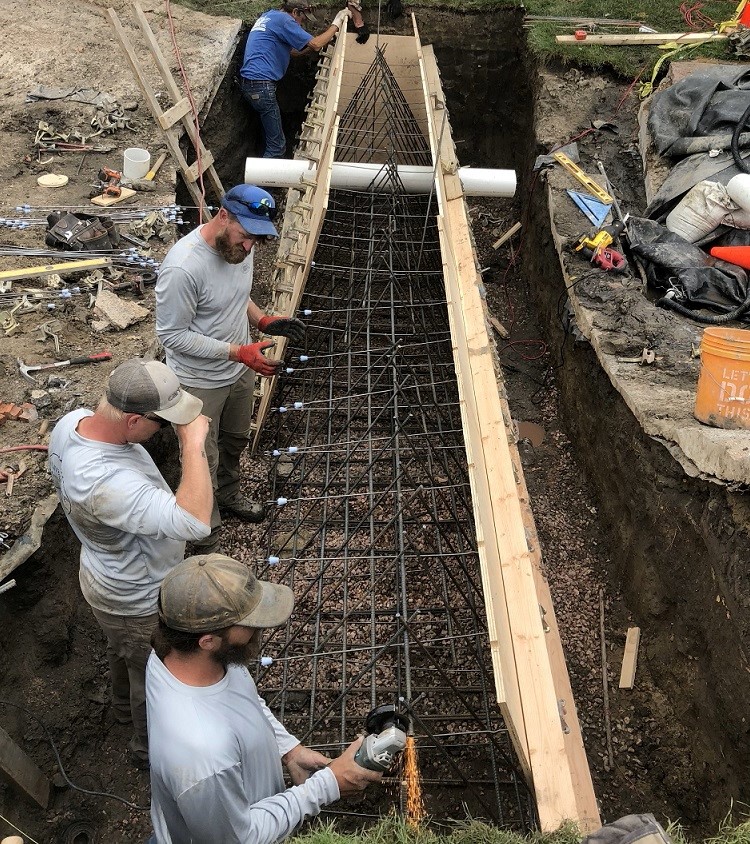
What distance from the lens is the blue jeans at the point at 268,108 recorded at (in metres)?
8.77

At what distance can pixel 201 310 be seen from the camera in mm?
4289


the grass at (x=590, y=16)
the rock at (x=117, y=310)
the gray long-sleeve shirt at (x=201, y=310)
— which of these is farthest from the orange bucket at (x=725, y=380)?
the grass at (x=590, y=16)

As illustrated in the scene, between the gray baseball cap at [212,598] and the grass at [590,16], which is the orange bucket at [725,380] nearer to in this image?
the gray baseball cap at [212,598]

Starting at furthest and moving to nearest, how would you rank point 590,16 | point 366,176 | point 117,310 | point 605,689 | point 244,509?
1. point 590,16
2. point 366,176
3. point 117,310
4. point 244,509
5. point 605,689

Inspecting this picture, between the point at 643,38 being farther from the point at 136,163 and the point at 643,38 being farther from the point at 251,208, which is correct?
the point at 251,208

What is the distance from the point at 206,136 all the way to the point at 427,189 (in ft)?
10.0

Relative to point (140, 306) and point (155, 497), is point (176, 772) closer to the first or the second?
point (155, 497)

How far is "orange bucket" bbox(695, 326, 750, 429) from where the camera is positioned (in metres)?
4.09

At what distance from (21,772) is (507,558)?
8.09ft

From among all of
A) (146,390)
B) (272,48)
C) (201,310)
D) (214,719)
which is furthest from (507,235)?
(214,719)

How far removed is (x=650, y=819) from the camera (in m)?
1.88

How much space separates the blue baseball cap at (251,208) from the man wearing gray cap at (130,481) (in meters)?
1.31

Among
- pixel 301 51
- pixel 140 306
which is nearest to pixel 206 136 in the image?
pixel 301 51

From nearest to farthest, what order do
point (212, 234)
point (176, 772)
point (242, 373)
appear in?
point (176, 772)
point (212, 234)
point (242, 373)
